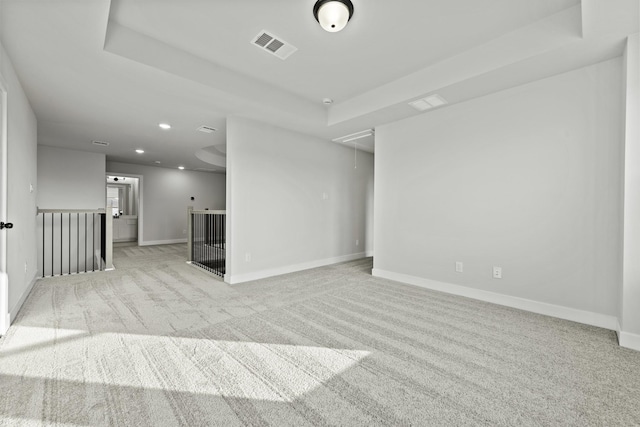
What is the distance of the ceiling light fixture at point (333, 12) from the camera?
2000 mm

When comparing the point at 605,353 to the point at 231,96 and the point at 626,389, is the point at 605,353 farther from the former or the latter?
the point at 231,96

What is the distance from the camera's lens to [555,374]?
68.8 inches

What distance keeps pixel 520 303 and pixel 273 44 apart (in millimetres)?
3724

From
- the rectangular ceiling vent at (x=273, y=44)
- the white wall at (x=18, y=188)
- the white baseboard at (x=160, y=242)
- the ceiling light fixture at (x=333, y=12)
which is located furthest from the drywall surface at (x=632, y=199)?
the white baseboard at (x=160, y=242)

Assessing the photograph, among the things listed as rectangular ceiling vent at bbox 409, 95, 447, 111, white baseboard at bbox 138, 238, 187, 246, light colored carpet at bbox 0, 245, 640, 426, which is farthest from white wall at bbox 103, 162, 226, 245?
rectangular ceiling vent at bbox 409, 95, 447, 111

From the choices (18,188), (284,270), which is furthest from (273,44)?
(284,270)

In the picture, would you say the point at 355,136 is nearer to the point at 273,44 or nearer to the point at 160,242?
the point at 273,44

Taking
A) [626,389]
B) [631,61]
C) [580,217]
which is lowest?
[626,389]

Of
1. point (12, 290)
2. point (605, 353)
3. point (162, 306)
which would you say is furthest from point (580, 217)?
point (12, 290)

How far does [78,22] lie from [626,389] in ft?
14.4

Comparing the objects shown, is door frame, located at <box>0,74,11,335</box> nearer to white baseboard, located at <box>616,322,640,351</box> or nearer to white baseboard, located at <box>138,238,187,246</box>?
white baseboard, located at <box>616,322,640,351</box>

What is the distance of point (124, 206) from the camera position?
972 centimetres

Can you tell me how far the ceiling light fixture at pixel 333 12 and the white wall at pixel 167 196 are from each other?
25.8 ft

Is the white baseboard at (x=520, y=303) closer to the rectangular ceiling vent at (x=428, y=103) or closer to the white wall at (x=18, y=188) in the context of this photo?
the rectangular ceiling vent at (x=428, y=103)
